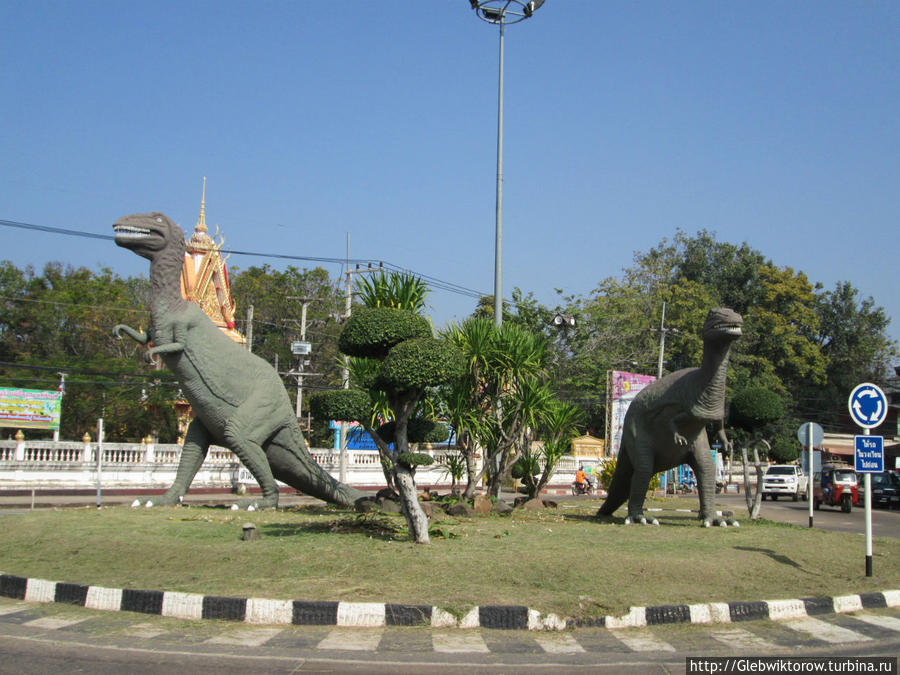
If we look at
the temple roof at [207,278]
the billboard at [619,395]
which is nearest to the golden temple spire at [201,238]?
the temple roof at [207,278]

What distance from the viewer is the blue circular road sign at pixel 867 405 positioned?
865 cm

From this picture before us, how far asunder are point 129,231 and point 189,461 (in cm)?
371

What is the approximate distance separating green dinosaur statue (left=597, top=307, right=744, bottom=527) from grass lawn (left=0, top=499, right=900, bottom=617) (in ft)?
5.77

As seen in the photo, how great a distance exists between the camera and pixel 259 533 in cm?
884

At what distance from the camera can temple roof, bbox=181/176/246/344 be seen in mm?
35375

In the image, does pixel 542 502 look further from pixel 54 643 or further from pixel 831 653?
pixel 54 643

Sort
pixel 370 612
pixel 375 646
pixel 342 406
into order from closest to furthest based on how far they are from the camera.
→ pixel 375 646
pixel 370 612
pixel 342 406

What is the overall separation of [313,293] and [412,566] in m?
38.2

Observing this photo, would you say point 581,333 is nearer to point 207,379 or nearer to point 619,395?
point 619,395

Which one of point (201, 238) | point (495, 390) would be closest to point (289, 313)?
point (201, 238)

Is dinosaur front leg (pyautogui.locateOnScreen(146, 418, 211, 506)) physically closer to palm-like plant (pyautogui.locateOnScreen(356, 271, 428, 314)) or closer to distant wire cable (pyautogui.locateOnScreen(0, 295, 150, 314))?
palm-like plant (pyautogui.locateOnScreen(356, 271, 428, 314))

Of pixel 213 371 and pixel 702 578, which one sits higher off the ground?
pixel 213 371

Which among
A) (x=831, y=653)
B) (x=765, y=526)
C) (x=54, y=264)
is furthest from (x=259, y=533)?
(x=54, y=264)

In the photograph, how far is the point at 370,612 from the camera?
20.2 ft
